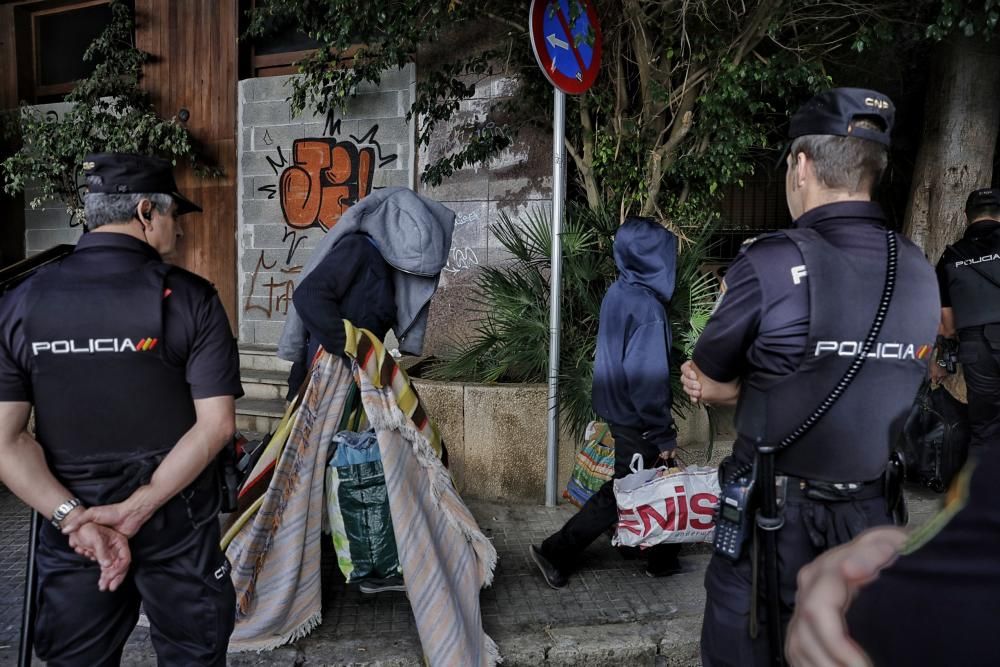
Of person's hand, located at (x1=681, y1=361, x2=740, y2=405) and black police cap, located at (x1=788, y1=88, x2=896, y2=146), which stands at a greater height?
black police cap, located at (x1=788, y1=88, x2=896, y2=146)

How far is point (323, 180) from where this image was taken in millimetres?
7781

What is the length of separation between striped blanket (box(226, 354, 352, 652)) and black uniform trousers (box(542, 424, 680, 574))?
3.97ft

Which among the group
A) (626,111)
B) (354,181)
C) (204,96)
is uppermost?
(204,96)

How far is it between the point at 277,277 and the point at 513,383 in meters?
3.81

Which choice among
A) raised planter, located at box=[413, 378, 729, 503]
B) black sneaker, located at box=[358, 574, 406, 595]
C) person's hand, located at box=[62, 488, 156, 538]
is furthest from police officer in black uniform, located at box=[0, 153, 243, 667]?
raised planter, located at box=[413, 378, 729, 503]

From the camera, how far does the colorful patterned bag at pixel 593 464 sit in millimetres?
3967

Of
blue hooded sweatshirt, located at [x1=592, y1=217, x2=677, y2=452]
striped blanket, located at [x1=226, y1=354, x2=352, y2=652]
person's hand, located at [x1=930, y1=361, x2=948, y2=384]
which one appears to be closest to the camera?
striped blanket, located at [x1=226, y1=354, x2=352, y2=652]

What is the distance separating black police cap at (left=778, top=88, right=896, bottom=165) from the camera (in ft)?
6.59

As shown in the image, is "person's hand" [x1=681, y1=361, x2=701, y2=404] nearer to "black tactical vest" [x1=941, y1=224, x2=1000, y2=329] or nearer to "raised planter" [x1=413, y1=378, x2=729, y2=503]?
"raised planter" [x1=413, y1=378, x2=729, y2=503]

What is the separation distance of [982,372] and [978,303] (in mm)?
387

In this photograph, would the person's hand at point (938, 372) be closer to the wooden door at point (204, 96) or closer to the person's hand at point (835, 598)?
the person's hand at point (835, 598)

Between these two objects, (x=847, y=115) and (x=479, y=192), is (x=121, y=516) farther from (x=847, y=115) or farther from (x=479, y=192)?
(x=479, y=192)

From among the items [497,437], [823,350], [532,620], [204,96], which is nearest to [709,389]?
[823,350]

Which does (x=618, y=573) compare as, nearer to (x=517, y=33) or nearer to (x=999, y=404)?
(x=999, y=404)
